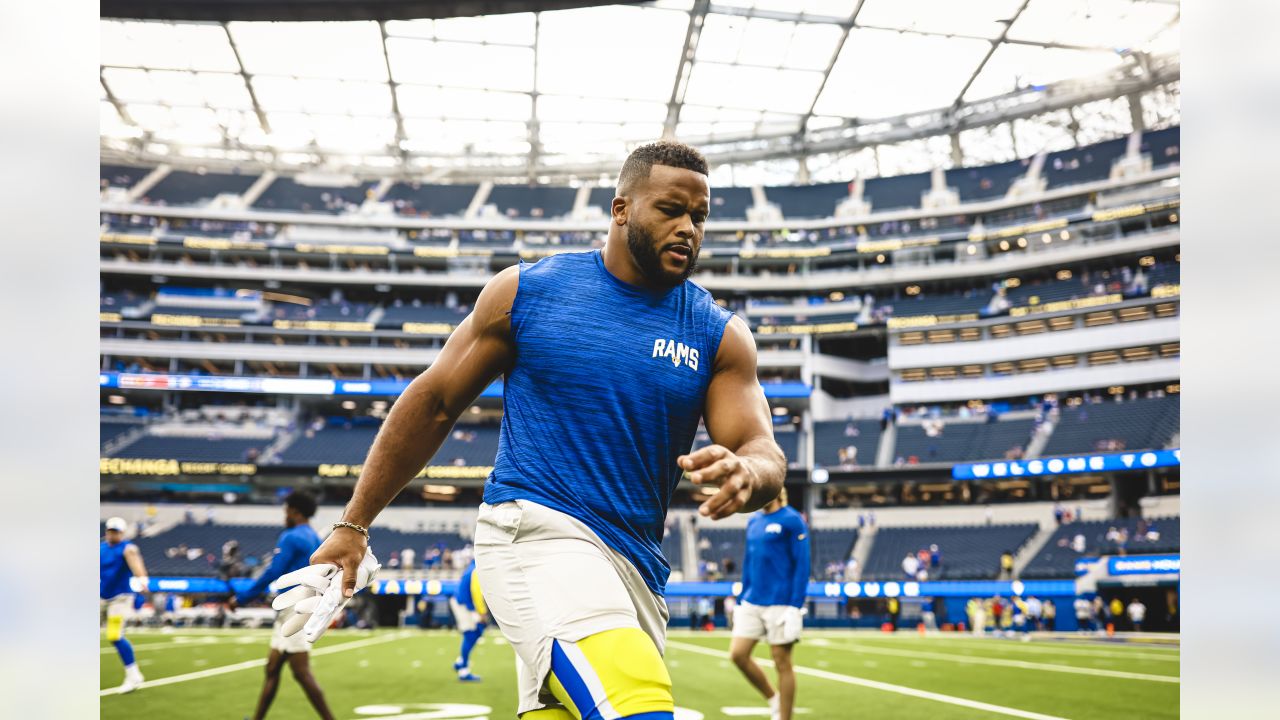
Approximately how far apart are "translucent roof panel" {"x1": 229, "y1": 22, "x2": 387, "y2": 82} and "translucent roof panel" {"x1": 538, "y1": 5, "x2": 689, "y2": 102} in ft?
27.6

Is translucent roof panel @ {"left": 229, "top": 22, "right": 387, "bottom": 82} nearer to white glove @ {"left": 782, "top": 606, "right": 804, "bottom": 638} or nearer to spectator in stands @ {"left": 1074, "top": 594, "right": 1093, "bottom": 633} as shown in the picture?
spectator in stands @ {"left": 1074, "top": 594, "right": 1093, "bottom": 633}

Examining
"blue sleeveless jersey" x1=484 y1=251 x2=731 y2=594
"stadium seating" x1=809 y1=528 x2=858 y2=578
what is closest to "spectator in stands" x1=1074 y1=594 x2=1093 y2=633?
"stadium seating" x1=809 y1=528 x2=858 y2=578

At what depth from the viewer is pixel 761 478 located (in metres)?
2.41

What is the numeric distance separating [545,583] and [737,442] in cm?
71

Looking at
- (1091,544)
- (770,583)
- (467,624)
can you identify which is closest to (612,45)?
(1091,544)

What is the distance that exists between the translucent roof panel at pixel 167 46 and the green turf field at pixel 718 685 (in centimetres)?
3485

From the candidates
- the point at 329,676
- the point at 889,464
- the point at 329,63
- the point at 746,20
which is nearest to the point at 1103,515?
the point at 889,464

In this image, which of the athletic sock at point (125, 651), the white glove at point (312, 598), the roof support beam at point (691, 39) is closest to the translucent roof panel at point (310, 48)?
the roof support beam at point (691, 39)

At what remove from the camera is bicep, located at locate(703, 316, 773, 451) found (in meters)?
2.83

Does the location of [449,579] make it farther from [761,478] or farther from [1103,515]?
[761,478]
